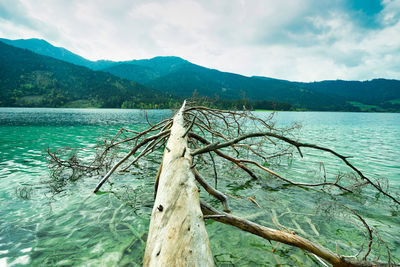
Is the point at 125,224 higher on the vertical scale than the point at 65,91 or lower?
lower

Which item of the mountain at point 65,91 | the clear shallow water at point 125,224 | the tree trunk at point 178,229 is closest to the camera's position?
the tree trunk at point 178,229

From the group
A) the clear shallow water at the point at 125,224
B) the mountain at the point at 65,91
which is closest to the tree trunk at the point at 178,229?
the clear shallow water at the point at 125,224

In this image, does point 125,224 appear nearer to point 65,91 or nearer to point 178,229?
point 178,229

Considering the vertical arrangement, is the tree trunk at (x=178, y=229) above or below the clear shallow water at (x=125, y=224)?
above

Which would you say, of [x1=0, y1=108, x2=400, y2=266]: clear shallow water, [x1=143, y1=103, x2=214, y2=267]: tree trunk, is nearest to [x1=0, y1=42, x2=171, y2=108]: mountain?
[x1=0, y1=108, x2=400, y2=266]: clear shallow water

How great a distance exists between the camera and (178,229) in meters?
1.59

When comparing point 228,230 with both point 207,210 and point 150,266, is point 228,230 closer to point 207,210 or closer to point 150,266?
point 207,210

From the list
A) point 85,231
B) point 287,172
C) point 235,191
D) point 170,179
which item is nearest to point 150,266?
point 170,179

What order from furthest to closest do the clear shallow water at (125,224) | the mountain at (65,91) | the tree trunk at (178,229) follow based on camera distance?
1. the mountain at (65,91)
2. the clear shallow water at (125,224)
3. the tree trunk at (178,229)

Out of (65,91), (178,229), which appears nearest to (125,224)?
(178,229)

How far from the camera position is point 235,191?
5.52 metres

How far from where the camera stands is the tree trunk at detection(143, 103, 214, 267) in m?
1.39

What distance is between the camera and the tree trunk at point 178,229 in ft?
4.55

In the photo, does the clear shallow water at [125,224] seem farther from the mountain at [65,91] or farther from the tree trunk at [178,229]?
the mountain at [65,91]
